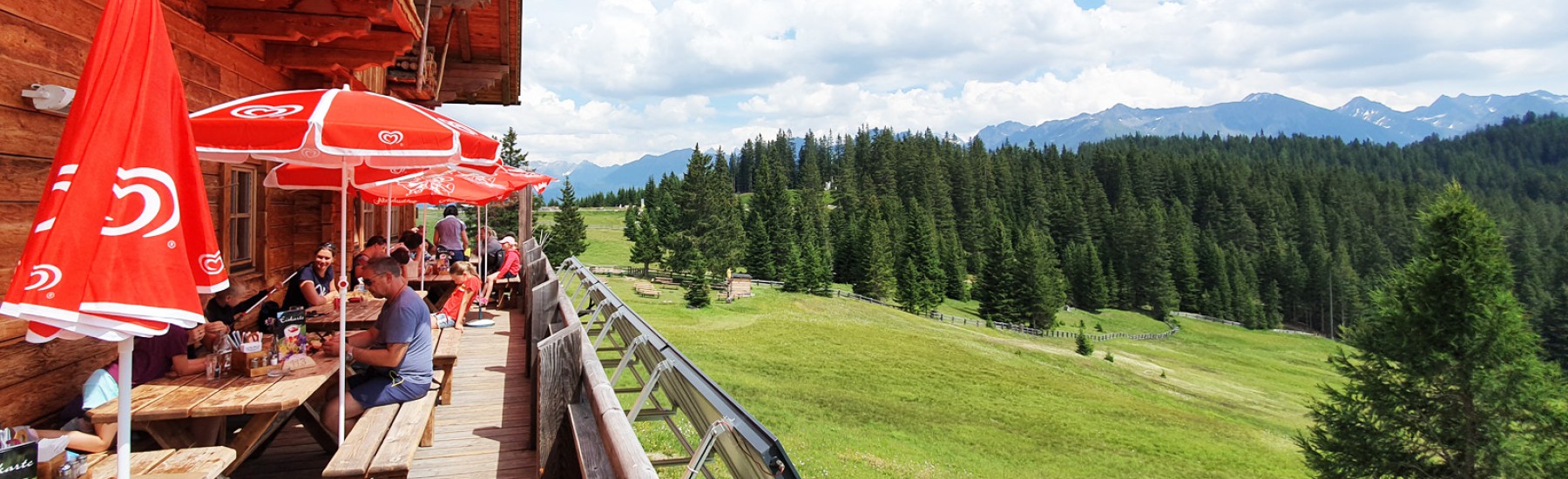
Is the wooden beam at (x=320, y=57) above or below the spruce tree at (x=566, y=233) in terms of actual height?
above

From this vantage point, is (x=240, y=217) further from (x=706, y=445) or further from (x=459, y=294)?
(x=706, y=445)

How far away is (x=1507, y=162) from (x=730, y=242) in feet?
773

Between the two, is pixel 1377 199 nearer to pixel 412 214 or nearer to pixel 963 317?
pixel 963 317

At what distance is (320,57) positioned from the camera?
8.01m

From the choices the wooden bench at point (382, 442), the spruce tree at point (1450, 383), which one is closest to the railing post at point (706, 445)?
the wooden bench at point (382, 442)

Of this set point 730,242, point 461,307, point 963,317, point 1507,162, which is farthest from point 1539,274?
point 461,307

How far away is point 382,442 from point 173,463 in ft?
3.47

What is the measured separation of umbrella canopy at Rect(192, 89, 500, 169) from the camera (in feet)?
13.2

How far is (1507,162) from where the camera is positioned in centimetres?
19862

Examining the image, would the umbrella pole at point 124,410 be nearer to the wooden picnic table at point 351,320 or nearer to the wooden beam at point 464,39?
the wooden picnic table at point 351,320

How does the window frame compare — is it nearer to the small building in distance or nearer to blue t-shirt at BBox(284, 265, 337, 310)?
blue t-shirt at BBox(284, 265, 337, 310)

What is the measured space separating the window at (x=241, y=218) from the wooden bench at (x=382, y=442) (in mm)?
3540

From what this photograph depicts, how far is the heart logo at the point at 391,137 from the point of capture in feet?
13.9

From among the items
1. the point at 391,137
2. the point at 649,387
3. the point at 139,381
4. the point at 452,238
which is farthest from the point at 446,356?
the point at 452,238
